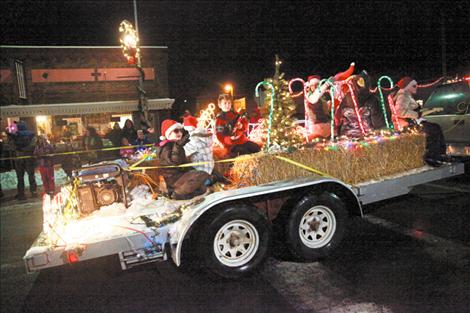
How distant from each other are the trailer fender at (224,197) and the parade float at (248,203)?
1cm

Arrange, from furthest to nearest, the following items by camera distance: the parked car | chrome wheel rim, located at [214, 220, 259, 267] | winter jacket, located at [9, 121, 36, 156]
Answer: winter jacket, located at [9, 121, 36, 156]
the parked car
chrome wheel rim, located at [214, 220, 259, 267]

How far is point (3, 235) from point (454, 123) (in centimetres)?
975

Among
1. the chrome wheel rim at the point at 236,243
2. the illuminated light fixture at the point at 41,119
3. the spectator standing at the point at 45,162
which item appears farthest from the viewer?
the illuminated light fixture at the point at 41,119

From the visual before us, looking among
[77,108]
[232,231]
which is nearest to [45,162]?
[232,231]

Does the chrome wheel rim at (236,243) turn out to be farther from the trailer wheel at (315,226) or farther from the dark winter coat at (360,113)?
the dark winter coat at (360,113)

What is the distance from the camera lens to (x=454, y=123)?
25.0ft

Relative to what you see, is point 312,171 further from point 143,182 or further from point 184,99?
point 184,99

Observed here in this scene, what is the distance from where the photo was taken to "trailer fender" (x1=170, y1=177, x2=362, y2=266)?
3688mm

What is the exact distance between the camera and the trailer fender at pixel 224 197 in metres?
3.69

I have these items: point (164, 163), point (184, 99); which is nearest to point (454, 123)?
point (164, 163)

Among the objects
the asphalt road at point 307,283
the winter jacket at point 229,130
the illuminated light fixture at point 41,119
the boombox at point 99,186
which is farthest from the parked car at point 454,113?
the illuminated light fixture at point 41,119

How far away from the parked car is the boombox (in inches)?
270

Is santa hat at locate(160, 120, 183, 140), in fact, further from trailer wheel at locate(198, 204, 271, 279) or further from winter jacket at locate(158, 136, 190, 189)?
trailer wheel at locate(198, 204, 271, 279)

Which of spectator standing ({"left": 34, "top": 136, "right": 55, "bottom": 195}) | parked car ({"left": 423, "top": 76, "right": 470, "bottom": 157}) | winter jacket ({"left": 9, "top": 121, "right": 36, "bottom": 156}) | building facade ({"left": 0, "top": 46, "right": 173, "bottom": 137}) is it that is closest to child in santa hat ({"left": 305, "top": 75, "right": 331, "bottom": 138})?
parked car ({"left": 423, "top": 76, "right": 470, "bottom": 157})
